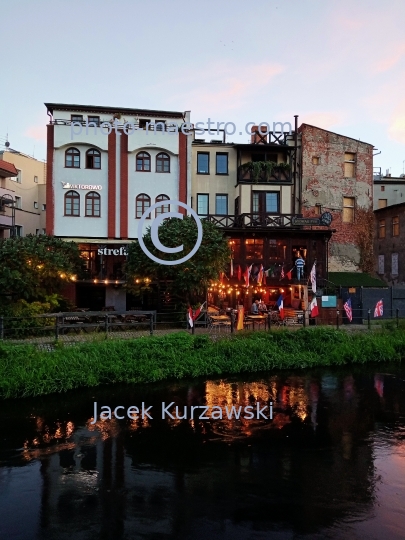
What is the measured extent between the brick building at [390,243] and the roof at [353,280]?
461 centimetres

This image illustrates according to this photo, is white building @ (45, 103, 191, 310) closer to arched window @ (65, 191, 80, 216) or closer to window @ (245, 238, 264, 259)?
arched window @ (65, 191, 80, 216)

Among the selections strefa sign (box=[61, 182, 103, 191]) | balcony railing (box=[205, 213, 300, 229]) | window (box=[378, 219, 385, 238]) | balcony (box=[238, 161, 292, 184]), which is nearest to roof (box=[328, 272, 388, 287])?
balcony railing (box=[205, 213, 300, 229])

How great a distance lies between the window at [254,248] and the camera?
A: 103 feet

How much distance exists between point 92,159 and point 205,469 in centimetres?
2471

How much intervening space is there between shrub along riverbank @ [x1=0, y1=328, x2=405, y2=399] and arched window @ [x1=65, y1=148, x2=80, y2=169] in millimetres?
16062

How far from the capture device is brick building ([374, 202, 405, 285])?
36906mm

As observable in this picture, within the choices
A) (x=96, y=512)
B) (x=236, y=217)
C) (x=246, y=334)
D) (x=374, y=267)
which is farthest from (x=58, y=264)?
(x=374, y=267)

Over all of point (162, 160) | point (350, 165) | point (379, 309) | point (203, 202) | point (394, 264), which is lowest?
point (379, 309)

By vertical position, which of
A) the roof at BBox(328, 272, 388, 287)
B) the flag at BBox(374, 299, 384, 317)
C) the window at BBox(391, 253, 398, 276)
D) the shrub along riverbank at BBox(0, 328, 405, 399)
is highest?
the window at BBox(391, 253, 398, 276)

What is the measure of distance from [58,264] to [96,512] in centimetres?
1588

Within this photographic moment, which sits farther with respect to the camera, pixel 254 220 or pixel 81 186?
pixel 254 220

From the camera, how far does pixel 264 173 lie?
34125mm

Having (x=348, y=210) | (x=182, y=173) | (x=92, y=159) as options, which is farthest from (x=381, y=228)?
(x=92, y=159)

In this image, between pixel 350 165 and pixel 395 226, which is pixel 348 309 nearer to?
pixel 395 226
